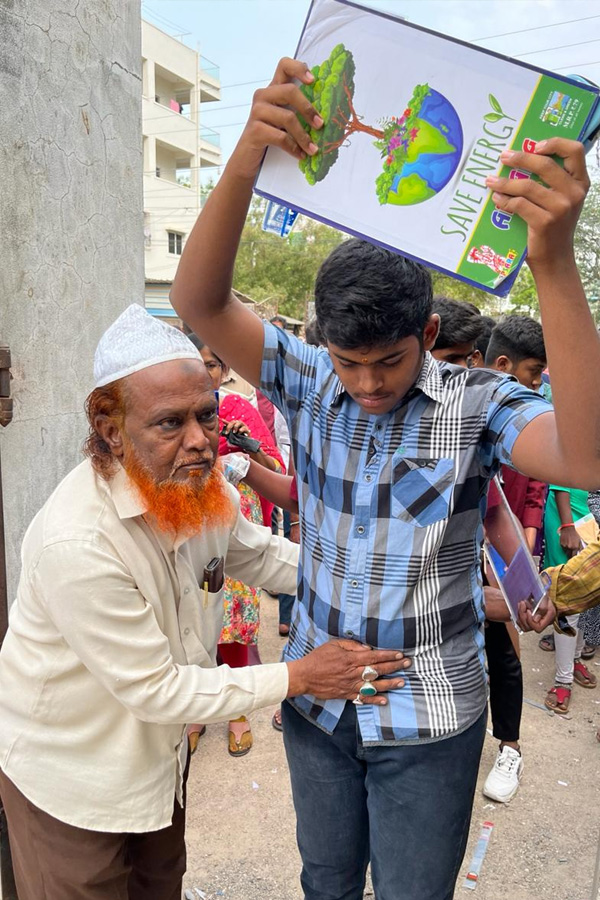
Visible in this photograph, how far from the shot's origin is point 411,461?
1.37 m

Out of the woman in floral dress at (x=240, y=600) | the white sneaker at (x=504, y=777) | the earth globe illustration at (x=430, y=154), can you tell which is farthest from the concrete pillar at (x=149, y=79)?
the earth globe illustration at (x=430, y=154)

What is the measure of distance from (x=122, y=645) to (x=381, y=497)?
0.65 meters

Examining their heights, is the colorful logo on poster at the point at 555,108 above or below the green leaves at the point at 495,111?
above

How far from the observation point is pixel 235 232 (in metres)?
1.36

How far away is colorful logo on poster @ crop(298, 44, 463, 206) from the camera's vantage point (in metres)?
1.05

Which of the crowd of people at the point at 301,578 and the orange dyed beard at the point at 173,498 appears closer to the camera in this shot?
the crowd of people at the point at 301,578

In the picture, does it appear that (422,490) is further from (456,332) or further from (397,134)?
(456,332)

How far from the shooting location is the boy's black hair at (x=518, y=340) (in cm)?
316

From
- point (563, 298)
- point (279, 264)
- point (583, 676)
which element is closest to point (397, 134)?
point (563, 298)

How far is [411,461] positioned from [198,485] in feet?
1.76

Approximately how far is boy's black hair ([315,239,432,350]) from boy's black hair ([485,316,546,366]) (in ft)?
6.66

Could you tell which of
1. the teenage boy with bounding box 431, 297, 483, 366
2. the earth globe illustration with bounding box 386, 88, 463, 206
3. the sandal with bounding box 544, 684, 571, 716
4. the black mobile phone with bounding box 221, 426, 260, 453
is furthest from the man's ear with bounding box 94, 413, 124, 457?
the sandal with bounding box 544, 684, 571, 716

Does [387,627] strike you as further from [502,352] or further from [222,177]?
[502,352]

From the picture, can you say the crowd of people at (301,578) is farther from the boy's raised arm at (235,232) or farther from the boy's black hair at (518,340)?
the boy's black hair at (518,340)
